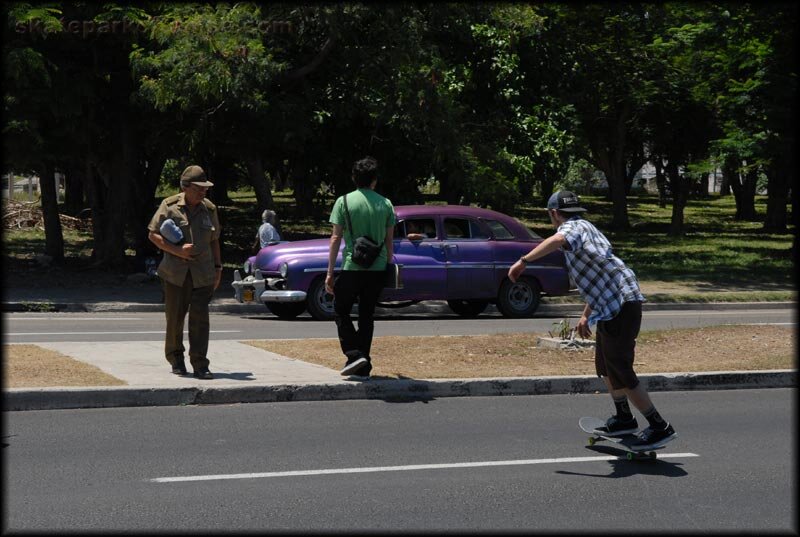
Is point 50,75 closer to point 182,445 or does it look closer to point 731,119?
point 182,445

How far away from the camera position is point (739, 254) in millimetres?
33188

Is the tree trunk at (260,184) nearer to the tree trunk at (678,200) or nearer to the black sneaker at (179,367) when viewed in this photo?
the black sneaker at (179,367)

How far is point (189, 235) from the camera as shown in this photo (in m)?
Answer: 9.86

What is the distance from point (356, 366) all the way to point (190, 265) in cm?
174

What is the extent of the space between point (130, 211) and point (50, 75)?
19.6 feet

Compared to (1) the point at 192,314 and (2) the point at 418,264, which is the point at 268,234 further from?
(1) the point at 192,314

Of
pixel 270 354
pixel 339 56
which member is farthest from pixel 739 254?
pixel 270 354

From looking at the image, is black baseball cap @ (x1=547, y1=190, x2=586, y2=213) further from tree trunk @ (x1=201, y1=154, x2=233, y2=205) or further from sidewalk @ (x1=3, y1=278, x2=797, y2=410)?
tree trunk @ (x1=201, y1=154, x2=233, y2=205)

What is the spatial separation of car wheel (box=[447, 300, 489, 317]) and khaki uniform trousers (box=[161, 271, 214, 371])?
9.53 m

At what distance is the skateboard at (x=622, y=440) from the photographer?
7.61m

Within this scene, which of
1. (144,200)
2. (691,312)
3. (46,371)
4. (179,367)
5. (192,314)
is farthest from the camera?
(144,200)

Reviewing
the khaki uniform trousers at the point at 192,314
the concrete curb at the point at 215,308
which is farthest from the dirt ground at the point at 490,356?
the concrete curb at the point at 215,308

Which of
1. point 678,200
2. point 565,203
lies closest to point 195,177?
point 565,203

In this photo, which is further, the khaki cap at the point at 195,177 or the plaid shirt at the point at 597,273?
the khaki cap at the point at 195,177
